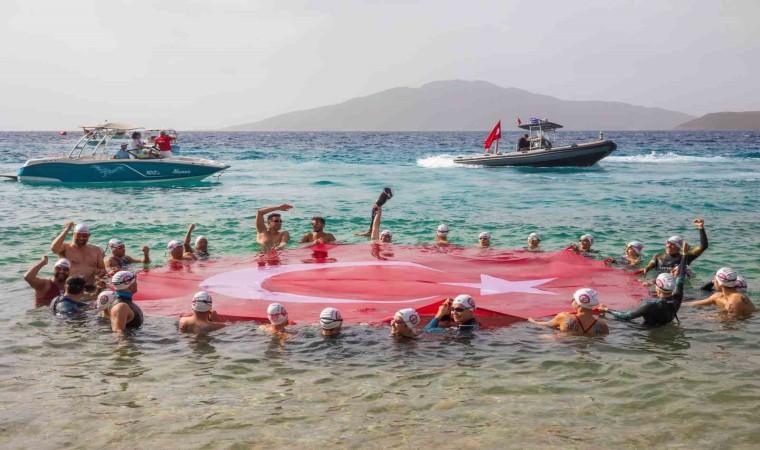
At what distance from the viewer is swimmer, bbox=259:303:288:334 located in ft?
37.2

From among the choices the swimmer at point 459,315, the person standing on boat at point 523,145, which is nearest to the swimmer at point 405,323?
the swimmer at point 459,315

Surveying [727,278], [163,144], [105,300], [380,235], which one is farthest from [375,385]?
[163,144]

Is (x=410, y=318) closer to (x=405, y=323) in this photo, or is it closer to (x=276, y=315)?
(x=405, y=323)

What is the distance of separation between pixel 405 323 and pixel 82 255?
25.2 ft

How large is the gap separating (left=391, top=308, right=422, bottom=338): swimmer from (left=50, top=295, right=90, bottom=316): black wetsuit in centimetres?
630

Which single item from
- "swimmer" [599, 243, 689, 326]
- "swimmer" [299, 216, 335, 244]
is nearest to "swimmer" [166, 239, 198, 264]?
"swimmer" [299, 216, 335, 244]

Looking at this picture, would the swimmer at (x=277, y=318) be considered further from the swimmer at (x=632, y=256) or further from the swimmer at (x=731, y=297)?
the swimmer at (x=632, y=256)

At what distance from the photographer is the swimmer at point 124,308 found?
1134 centimetres

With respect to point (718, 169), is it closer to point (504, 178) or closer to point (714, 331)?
point (504, 178)

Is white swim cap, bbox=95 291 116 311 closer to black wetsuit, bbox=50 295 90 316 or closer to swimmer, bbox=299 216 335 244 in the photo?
black wetsuit, bbox=50 295 90 316

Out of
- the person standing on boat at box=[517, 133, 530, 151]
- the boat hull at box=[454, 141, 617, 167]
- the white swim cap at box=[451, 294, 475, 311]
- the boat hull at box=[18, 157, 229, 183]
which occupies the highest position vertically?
the person standing on boat at box=[517, 133, 530, 151]

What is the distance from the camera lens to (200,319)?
11672mm

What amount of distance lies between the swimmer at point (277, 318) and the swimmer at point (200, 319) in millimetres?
1129

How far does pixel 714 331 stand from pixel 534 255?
6.34 metres
